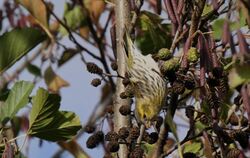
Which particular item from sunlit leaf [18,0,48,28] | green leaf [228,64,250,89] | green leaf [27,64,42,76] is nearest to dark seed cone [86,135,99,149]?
green leaf [228,64,250,89]

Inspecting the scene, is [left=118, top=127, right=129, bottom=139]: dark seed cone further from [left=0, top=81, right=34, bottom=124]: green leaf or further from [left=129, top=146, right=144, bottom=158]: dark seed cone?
[left=0, top=81, right=34, bottom=124]: green leaf

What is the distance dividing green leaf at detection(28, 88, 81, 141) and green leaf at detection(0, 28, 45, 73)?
6.6 inches

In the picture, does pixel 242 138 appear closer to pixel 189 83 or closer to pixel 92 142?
pixel 189 83

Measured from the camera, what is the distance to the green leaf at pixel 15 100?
5.16 ft

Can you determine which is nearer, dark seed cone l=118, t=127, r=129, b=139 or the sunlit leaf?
dark seed cone l=118, t=127, r=129, b=139

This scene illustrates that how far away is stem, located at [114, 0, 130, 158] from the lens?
1.54 m

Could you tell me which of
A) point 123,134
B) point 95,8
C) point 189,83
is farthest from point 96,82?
point 95,8

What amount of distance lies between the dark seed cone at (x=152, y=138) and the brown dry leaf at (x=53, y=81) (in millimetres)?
1354

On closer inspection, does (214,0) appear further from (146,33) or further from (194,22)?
(146,33)

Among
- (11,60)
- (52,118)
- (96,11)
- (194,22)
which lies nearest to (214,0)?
(194,22)

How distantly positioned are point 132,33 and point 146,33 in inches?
19.9

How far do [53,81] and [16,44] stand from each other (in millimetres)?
935

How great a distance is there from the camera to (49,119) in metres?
1.59

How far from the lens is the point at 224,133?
3.81 feet
